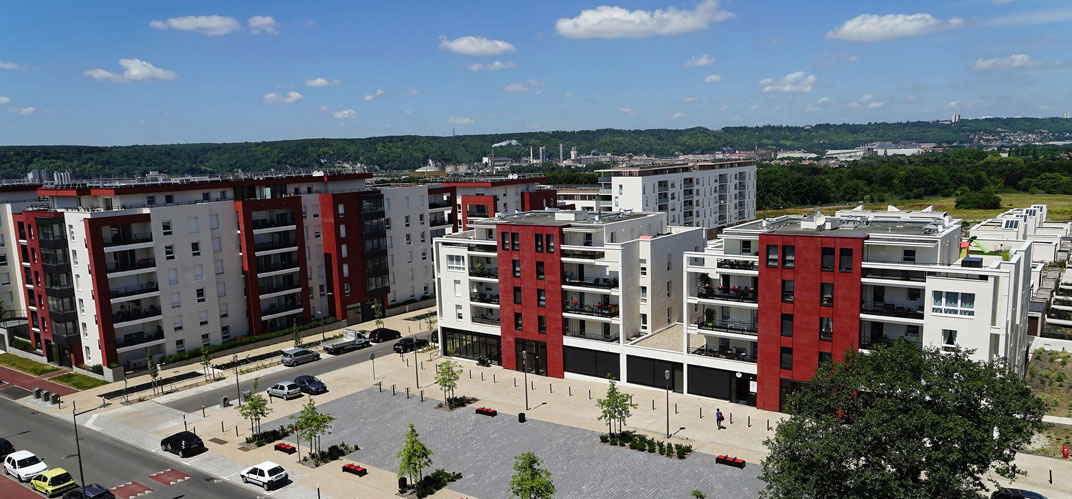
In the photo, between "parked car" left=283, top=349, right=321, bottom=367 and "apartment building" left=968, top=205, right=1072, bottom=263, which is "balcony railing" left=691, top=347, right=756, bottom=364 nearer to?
"parked car" left=283, top=349, right=321, bottom=367

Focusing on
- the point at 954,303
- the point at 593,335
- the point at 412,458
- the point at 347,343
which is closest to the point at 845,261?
the point at 954,303

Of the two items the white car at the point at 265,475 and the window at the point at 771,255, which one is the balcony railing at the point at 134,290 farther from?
the window at the point at 771,255

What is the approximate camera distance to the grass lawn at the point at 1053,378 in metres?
54.2

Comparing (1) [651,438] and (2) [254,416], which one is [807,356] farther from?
(2) [254,416]

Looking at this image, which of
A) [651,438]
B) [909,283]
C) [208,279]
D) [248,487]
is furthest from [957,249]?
[208,279]

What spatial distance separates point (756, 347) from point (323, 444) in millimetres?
35293

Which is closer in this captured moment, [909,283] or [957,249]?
[909,283]

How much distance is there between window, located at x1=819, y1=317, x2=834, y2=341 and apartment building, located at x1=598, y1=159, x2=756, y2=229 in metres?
80.1

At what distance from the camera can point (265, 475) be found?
44.3 metres

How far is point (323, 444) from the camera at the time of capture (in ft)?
169

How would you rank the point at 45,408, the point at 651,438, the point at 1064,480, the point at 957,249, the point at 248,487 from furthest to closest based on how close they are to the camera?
the point at 45,408
the point at 957,249
the point at 651,438
the point at 248,487
the point at 1064,480

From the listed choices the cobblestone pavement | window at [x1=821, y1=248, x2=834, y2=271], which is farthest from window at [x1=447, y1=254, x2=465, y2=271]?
window at [x1=821, y1=248, x2=834, y2=271]

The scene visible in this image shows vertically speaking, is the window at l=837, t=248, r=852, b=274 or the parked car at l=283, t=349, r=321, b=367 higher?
the window at l=837, t=248, r=852, b=274

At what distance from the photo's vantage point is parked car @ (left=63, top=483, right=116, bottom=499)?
4197 cm
